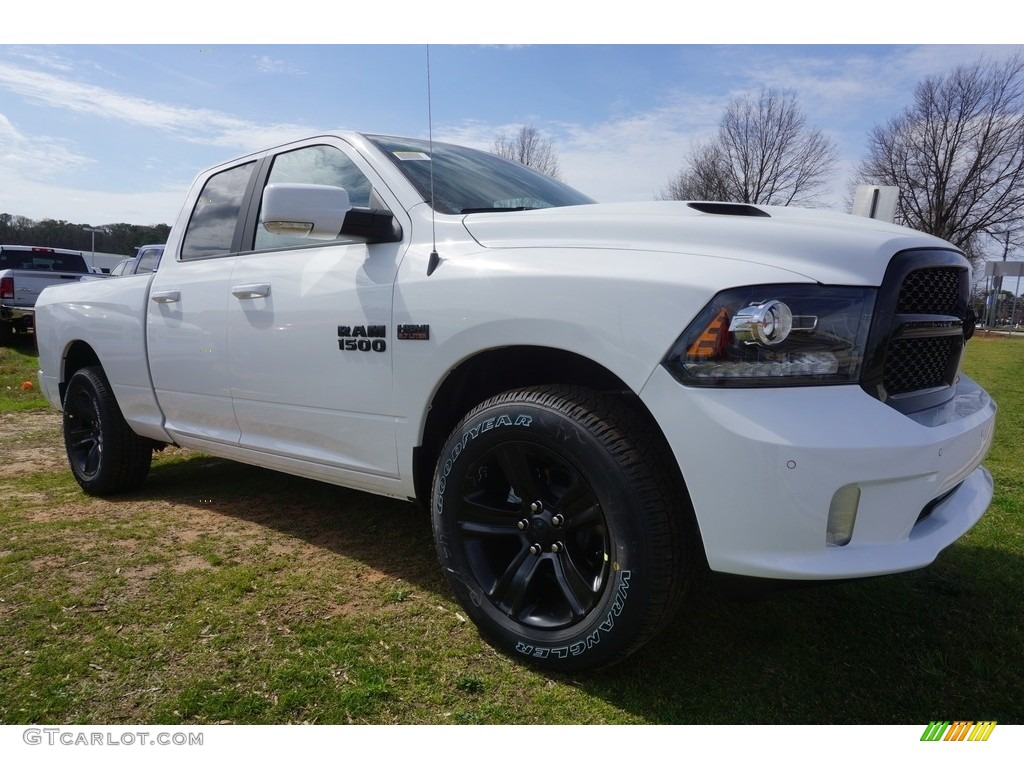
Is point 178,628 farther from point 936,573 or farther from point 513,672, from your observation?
point 936,573

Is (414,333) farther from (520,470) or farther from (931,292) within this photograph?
(931,292)

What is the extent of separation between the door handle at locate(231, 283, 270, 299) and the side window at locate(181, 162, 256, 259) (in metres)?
0.40

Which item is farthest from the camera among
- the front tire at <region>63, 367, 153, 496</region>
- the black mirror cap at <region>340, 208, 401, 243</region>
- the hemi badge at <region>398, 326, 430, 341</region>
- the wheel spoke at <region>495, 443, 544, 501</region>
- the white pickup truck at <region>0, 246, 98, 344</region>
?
the white pickup truck at <region>0, 246, 98, 344</region>

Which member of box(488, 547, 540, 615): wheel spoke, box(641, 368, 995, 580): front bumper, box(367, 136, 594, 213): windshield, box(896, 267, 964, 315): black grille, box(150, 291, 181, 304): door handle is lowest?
box(488, 547, 540, 615): wheel spoke

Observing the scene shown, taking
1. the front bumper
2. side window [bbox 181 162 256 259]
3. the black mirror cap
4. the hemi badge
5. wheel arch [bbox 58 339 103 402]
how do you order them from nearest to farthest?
the front bumper → the hemi badge → the black mirror cap → side window [bbox 181 162 256 259] → wheel arch [bbox 58 339 103 402]

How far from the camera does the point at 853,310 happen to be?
1.87 m

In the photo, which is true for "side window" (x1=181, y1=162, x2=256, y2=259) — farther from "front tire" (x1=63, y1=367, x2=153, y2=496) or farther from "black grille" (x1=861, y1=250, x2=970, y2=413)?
"black grille" (x1=861, y1=250, x2=970, y2=413)

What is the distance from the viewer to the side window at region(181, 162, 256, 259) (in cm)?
366

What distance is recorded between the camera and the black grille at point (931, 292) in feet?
6.73

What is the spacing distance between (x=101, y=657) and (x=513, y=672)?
139cm

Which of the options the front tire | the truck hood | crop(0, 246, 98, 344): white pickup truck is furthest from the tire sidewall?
crop(0, 246, 98, 344): white pickup truck

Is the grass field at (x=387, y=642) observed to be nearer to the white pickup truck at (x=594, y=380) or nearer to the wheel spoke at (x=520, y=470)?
the white pickup truck at (x=594, y=380)
